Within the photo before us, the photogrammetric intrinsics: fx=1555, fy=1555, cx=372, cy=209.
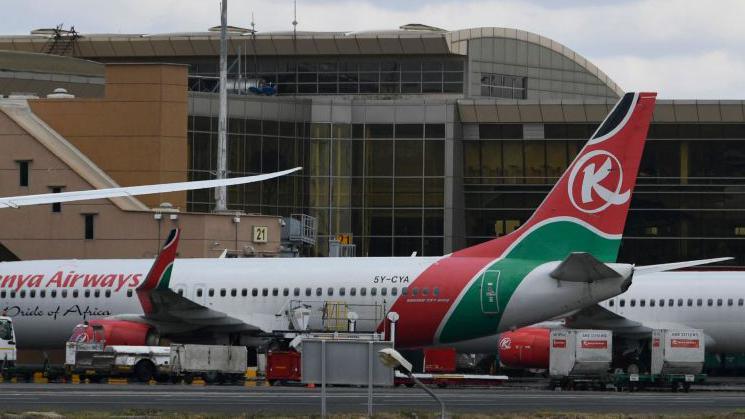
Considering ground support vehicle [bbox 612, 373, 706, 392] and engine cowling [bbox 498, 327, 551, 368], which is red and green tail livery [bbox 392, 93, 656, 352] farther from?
ground support vehicle [bbox 612, 373, 706, 392]

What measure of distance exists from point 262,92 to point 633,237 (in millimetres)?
20062

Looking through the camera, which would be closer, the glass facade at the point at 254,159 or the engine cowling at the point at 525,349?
the engine cowling at the point at 525,349

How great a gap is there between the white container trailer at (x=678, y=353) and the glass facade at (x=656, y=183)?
3192 cm


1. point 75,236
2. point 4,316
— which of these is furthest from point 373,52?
point 4,316

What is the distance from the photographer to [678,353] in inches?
1577

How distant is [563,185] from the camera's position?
4016cm

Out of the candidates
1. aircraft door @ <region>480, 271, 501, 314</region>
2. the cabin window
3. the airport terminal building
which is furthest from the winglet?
the airport terminal building

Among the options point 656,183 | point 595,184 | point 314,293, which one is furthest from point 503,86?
point 595,184

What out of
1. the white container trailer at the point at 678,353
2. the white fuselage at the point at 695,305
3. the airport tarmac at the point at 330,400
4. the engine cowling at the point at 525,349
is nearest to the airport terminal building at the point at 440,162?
the white fuselage at the point at 695,305

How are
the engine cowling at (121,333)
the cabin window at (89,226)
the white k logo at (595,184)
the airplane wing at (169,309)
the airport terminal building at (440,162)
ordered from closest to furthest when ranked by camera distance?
the white k logo at (595,184), the airplane wing at (169,309), the engine cowling at (121,333), the cabin window at (89,226), the airport terminal building at (440,162)

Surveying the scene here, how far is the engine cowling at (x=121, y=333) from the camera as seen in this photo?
41.6 metres

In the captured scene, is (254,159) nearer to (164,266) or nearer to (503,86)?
(503,86)

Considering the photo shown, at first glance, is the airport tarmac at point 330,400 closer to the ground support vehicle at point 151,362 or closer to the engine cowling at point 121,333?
the ground support vehicle at point 151,362

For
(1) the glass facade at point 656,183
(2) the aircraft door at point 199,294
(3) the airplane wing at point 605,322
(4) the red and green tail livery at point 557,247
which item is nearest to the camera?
(4) the red and green tail livery at point 557,247
